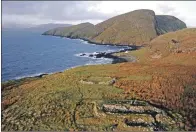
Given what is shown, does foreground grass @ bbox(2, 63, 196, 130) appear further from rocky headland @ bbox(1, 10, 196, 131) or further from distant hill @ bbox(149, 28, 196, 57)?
distant hill @ bbox(149, 28, 196, 57)

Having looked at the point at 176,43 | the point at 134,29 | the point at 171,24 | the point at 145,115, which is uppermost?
the point at 171,24

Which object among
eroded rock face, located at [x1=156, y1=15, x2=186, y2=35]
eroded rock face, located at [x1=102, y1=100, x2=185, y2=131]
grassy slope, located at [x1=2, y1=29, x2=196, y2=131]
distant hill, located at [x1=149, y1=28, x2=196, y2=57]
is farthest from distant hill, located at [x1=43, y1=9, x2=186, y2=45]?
eroded rock face, located at [x1=102, y1=100, x2=185, y2=131]

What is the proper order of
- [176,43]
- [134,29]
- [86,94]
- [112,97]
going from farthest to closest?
[134,29] → [176,43] → [86,94] → [112,97]

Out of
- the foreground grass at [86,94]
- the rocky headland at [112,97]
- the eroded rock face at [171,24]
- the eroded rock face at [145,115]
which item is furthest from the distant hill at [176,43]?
the eroded rock face at [145,115]

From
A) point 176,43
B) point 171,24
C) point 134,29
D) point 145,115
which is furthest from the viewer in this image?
point 134,29

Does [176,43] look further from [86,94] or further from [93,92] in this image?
[86,94]

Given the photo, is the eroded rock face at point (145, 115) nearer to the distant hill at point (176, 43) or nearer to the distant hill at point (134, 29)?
the distant hill at point (176, 43)

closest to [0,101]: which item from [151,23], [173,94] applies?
[173,94]

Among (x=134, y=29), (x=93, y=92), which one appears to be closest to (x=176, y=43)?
(x=93, y=92)

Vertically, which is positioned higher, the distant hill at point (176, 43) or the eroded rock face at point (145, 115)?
the distant hill at point (176, 43)
